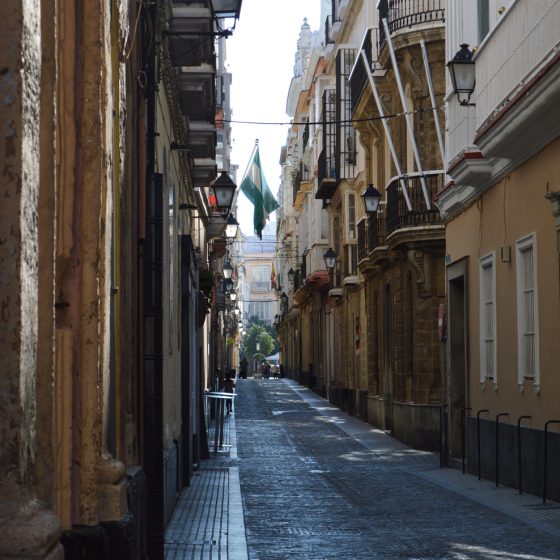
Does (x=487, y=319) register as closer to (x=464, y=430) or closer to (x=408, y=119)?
(x=464, y=430)

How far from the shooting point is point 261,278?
151375 millimetres

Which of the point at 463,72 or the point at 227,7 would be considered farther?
the point at 463,72

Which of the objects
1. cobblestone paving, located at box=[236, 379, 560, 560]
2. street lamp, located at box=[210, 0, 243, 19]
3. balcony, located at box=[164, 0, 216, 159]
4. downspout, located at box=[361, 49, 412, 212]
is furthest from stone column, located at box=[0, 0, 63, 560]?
downspout, located at box=[361, 49, 412, 212]

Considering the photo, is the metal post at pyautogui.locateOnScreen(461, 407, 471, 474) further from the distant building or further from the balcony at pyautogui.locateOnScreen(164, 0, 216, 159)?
the distant building

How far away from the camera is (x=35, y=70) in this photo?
4.54 meters

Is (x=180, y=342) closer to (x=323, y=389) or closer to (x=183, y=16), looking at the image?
(x=183, y=16)

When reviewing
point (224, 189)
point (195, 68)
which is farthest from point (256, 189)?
point (195, 68)

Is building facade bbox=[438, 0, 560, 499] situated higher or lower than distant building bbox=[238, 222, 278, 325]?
lower

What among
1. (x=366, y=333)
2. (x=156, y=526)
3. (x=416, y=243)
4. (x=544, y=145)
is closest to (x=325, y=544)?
(x=156, y=526)

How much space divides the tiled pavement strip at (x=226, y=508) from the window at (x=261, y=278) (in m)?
127

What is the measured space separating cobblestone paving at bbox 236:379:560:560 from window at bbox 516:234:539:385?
1.88 meters

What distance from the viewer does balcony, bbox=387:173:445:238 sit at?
26.8 meters

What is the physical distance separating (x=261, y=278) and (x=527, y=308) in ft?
441

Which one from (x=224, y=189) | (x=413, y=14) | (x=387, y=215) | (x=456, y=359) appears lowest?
(x=456, y=359)
